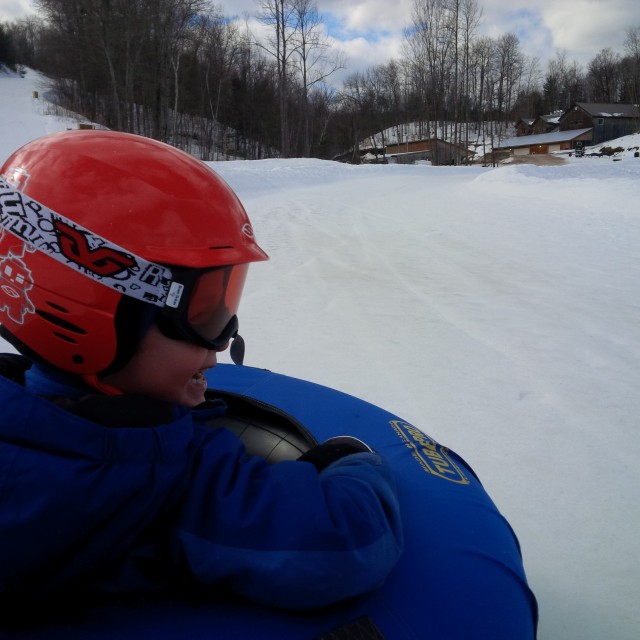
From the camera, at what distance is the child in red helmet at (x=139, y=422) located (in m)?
0.82

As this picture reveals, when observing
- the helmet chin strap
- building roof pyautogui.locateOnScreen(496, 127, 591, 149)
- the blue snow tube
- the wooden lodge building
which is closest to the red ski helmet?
the blue snow tube

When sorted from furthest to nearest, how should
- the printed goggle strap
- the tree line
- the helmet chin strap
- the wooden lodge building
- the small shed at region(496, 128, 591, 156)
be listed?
the small shed at region(496, 128, 591, 156), the wooden lodge building, the tree line, the helmet chin strap, the printed goggle strap

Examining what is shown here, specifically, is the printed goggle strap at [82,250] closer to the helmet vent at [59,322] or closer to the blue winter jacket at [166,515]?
the helmet vent at [59,322]

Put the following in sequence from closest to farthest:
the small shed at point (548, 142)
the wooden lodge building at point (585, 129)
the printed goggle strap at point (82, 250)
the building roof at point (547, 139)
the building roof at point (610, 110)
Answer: the printed goggle strap at point (82, 250) → the wooden lodge building at point (585, 129) → the small shed at point (548, 142) → the building roof at point (547, 139) → the building roof at point (610, 110)

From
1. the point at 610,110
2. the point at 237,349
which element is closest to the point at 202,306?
the point at 237,349

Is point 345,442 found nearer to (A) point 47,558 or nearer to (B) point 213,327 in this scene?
(B) point 213,327

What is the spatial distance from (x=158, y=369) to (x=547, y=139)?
57496 mm

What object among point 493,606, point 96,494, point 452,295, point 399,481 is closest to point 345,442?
point 399,481

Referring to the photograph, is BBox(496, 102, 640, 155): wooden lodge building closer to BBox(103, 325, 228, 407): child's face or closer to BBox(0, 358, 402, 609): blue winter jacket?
BBox(103, 325, 228, 407): child's face

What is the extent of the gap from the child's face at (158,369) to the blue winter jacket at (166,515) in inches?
5.9

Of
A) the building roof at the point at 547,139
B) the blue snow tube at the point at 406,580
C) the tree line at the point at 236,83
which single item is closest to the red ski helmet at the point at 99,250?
the blue snow tube at the point at 406,580

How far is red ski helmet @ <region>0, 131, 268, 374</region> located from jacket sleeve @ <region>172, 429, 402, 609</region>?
30cm

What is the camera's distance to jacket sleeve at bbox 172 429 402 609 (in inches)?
34.3

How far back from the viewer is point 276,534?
876mm
